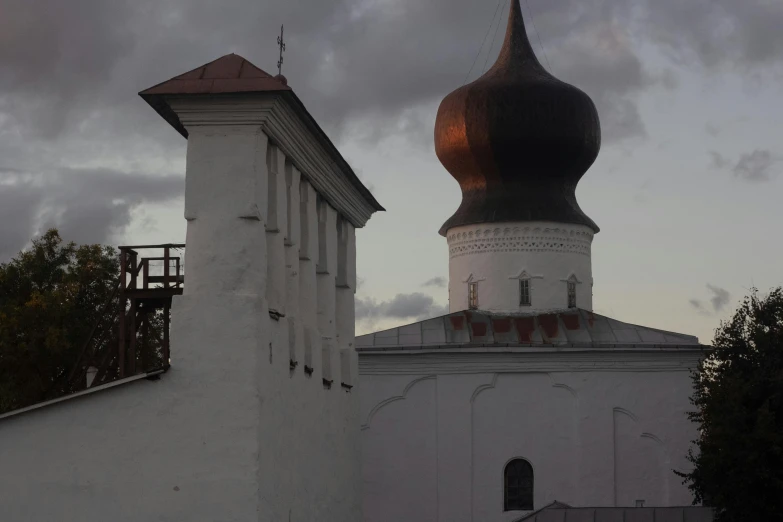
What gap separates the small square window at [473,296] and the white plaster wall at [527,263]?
97 millimetres

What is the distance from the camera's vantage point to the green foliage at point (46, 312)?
2461 centimetres

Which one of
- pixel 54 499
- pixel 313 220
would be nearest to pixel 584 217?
pixel 313 220

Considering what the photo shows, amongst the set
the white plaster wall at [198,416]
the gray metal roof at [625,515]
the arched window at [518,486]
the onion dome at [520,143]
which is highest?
the onion dome at [520,143]

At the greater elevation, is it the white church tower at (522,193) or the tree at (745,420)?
the white church tower at (522,193)

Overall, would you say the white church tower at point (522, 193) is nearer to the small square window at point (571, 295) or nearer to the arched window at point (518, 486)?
the small square window at point (571, 295)

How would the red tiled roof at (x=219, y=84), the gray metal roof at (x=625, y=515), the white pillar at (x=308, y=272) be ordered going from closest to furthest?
the red tiled roof at (x=219, y=84)
the white pillar at (x=308, y=272)
the gray metal roof at (x=625, y=515)

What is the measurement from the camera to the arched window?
25.1m

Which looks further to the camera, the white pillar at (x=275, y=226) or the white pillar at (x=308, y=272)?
the white pillar at (x=308, y=272)

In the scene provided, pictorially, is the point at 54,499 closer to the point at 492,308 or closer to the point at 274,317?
the point at 274,317

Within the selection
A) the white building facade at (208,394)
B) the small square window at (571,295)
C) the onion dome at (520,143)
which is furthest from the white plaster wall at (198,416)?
the small square window at (571,295)

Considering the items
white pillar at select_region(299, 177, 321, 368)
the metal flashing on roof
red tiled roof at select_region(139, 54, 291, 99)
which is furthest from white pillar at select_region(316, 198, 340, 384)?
the metal flashing on roof

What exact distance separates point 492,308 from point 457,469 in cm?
370

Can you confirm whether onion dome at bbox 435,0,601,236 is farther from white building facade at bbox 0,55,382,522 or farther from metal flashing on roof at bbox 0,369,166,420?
metal flashing on roof at bbox 0,369,166,420

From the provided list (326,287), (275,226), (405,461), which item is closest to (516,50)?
(405,461)
